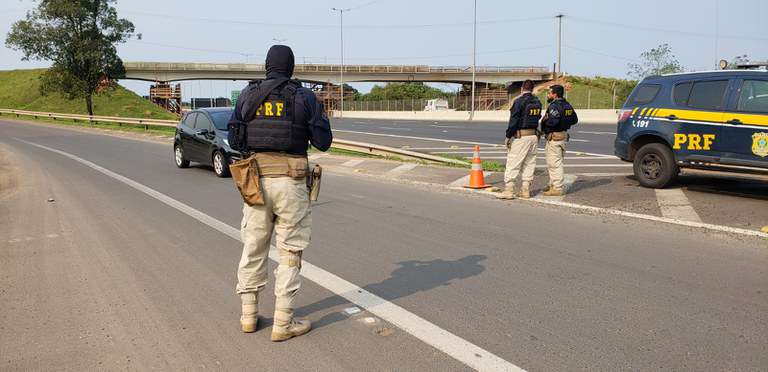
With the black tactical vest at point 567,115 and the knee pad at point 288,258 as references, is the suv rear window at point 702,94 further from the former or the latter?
the knee pad at point 288,258

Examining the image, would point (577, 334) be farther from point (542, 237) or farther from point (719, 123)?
point (719, 123)

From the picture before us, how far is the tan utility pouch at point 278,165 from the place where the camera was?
3.75 meters

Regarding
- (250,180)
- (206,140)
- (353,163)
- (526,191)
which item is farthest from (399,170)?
(250,180)

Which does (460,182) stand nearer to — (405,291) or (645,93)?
(645,93)

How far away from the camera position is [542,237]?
6.50 meters

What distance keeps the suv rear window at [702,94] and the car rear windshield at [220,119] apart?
9049 mm

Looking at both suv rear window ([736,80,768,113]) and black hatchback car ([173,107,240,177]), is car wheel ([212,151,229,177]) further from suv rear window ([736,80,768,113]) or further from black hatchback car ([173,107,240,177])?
suv rear window ([736,80,768,113])

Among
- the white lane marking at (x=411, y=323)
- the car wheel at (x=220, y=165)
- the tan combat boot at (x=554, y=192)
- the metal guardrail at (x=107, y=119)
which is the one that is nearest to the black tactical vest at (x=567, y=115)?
the tan combat boot at (x=554, y=192)

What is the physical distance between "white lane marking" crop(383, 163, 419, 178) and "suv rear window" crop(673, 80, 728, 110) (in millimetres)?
5496

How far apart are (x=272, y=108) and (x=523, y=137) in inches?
235

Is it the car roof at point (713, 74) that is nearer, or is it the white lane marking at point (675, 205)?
the white lane marking at point (675, 205)

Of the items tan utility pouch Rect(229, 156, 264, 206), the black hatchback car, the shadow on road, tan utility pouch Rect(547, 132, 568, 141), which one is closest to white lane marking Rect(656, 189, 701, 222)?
tan utility pouch Rect(547, 132, 568, 141)

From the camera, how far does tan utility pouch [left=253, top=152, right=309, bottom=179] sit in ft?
12.3

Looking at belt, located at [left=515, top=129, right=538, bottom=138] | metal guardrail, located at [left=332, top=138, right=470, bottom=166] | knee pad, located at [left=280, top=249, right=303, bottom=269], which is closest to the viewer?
knee pad, located at [left=280, top=249, right=303, bottom=269]
